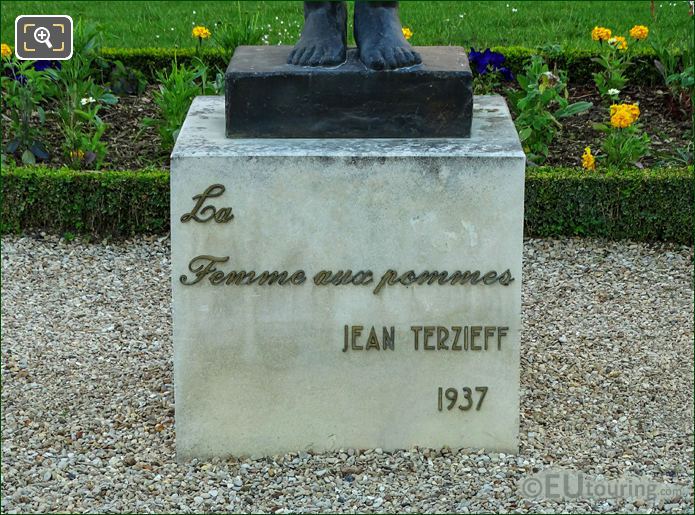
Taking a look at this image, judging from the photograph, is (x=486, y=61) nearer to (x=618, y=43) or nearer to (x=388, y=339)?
(x=618, y=43)

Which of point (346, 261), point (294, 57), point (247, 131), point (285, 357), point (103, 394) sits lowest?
point (103, 394)

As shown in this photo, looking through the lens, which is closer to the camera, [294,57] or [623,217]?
[294,57]

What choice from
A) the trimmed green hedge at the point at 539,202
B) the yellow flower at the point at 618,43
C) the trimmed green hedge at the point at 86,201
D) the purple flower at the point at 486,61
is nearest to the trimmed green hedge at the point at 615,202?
the trimmed green hedge at the point at 539,202

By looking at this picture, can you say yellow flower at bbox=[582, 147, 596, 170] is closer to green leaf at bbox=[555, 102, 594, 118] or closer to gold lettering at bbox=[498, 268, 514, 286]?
green leaf at bbox=[555, 102, 594, 118]

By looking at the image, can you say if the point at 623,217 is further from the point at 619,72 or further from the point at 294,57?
the point at 294,57

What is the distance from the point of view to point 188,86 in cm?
711

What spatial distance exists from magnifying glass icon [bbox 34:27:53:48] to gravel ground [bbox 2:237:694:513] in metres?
1.87

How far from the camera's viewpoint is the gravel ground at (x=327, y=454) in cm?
415

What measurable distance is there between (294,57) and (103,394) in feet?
5.49

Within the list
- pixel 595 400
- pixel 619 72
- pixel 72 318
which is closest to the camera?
pixel 595 400

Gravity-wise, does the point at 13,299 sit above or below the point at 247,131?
below

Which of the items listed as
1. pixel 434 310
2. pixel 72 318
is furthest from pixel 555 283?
pixel 72 318

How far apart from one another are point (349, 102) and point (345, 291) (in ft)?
2.24

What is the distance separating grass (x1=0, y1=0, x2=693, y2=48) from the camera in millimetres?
8781
